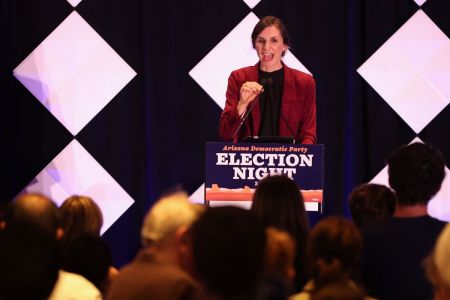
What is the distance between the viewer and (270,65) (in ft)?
17.2

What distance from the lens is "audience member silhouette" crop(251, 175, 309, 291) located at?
2807 mm

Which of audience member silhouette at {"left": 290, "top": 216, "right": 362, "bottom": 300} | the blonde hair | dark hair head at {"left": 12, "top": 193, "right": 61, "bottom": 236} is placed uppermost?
dark hair head at {"left": 12, "top": 193, "right": 61, "bottom": 236}

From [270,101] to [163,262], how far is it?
126 inches

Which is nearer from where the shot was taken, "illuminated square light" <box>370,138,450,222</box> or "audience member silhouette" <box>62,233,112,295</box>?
"audience member silhouette" <box>62,233,112,295</box>

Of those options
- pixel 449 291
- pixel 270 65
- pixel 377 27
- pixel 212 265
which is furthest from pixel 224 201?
pixel 212 265

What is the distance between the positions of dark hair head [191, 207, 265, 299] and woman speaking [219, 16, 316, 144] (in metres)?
3.27

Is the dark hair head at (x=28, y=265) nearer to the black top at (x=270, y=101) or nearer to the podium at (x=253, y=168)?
the podium at (x=253, y=168)

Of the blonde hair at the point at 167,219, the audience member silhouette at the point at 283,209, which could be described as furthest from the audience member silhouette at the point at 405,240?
the blonde hair at the point at 167,219

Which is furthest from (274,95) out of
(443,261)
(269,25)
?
(443,261)

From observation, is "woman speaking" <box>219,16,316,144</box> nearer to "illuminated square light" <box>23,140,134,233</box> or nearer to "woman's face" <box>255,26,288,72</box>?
"woman's face" <box>255,26,288,72</box>

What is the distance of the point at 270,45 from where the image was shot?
515cm

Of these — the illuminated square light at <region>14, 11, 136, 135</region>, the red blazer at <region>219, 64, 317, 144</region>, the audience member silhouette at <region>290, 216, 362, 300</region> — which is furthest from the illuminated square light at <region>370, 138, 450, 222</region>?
the audience member silhouette at <region>290, 216, 362, 300</region>

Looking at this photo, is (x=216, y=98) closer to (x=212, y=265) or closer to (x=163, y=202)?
(x=163, y=202)

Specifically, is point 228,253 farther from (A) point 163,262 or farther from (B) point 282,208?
(B) point 282,208
